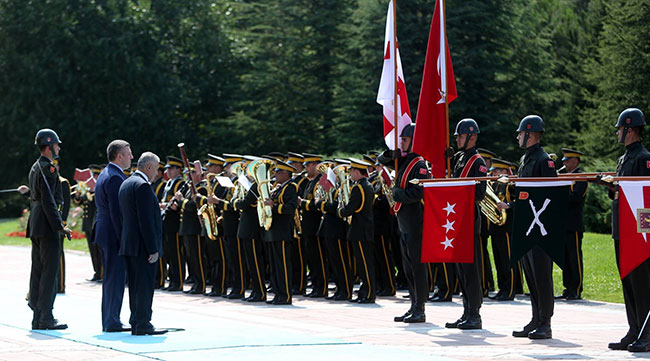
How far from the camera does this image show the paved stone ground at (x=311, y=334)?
368 inches

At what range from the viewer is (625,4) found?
32375mm

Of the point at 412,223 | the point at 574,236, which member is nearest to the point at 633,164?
the point at 412,223

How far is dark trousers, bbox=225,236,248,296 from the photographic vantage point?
15680 mm

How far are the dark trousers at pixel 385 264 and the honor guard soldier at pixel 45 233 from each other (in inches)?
235

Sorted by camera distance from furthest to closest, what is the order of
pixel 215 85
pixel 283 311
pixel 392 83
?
pixel 215 85
pixel 283 311
pixel 392 83

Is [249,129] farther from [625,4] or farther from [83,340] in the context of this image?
[83,340]

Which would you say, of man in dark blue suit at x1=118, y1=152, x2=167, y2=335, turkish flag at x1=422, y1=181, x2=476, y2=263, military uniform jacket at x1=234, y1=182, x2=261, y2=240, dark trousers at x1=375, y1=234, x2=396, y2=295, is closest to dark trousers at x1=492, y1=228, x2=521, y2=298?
dark trousers at x1=375, y1=234, x2=396, y2=295

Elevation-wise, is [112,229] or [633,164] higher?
[633,164]

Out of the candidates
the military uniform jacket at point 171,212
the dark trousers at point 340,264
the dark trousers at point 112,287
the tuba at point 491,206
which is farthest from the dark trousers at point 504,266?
the dark trousers at point 112,287

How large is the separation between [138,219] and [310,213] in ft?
18.6

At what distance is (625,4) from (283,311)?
23240 millimetres

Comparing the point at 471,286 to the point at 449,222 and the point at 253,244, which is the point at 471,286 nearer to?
the point at 449,222

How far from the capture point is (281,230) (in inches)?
581

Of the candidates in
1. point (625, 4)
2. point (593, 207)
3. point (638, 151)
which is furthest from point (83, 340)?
Answer: point (625, 4)
